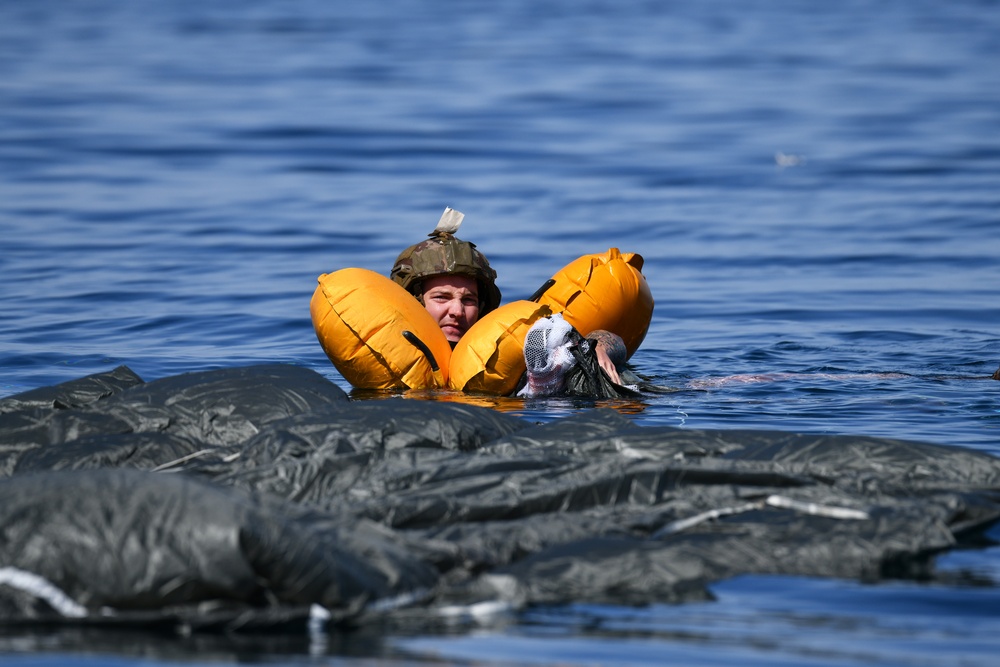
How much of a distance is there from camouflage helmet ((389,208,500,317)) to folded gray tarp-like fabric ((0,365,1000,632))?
1.82 metres

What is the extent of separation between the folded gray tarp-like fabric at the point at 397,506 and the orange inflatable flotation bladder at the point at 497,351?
1277 mm

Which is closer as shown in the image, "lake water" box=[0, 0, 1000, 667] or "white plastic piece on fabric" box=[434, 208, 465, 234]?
"lake water" box=[0, 0, 1000, 667]

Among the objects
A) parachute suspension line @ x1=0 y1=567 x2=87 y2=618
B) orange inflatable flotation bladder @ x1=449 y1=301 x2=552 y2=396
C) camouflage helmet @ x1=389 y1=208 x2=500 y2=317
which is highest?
camouflage helmet @ x1=389 y1=208 x2=500 y2=317

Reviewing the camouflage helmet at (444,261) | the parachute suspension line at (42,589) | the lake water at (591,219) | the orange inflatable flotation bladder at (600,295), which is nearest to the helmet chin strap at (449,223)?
the camouflage helmet at (444,261)

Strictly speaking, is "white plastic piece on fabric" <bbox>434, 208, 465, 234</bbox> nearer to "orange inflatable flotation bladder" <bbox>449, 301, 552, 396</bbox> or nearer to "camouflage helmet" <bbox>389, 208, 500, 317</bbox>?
"camouflage helmet" <bbox>389, 208, 500, 317</bbox>

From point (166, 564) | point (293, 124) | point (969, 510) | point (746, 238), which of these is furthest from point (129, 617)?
point (293, 124)

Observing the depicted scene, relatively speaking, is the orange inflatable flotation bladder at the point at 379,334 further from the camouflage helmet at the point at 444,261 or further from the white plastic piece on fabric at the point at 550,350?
the white plastic piece on fabric at the point at 550,350

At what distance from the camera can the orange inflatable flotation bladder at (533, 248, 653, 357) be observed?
7.63 m

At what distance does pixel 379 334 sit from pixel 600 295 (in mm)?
1256

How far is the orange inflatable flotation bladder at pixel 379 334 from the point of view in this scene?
24.0 feet

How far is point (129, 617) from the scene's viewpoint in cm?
376

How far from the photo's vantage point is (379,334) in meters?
7.31

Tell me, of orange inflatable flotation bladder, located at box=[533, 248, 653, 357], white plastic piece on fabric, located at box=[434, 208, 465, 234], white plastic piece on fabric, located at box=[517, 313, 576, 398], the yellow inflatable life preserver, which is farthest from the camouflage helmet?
white plastic piece on fabric, located at box=[517, 313, 576, 398]

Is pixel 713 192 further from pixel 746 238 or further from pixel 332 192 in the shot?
pixel 332 192
